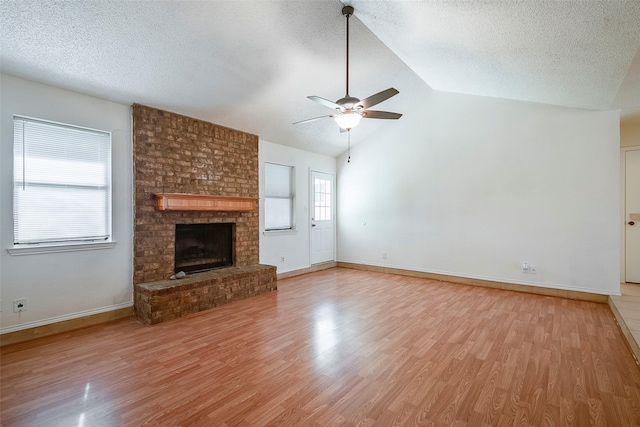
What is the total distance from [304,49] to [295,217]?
10.8 feet

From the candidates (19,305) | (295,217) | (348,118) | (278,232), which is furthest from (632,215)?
(19,305)

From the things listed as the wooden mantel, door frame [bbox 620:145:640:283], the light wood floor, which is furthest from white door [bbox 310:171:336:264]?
door frame [bbox 620:145:640:283]

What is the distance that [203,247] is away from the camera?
4.75 metres

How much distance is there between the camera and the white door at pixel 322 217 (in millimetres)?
6605

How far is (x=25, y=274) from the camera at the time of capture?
3094 millimetres

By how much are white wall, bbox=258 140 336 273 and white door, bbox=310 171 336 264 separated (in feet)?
0.60

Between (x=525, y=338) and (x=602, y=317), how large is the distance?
1.50 m

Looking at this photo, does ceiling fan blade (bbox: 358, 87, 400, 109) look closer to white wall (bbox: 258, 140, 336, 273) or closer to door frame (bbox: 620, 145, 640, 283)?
white wall (bbox: 258, 140, 336, 273)

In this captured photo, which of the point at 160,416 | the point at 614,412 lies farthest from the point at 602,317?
the point at 160,416

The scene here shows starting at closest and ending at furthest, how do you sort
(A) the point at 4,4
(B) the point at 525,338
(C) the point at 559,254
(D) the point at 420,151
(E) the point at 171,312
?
(A) the point at 4,4 < (B) the point at 525,338 < (E) the point at 171,312 < (C) the point at 559,254 < (D) the point at 420,151

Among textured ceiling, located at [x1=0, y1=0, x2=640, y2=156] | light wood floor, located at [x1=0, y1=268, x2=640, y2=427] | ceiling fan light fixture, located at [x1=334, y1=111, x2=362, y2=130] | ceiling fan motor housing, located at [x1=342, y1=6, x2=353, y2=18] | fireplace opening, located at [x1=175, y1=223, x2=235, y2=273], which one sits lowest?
light wood floor, located at [x1=0, y1=268, x2=640, y2=427]

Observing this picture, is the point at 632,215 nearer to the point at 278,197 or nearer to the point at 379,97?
the point at 379,97

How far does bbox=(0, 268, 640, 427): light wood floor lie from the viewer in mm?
1934

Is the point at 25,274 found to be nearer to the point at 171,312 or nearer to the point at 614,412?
the point at 171,312
